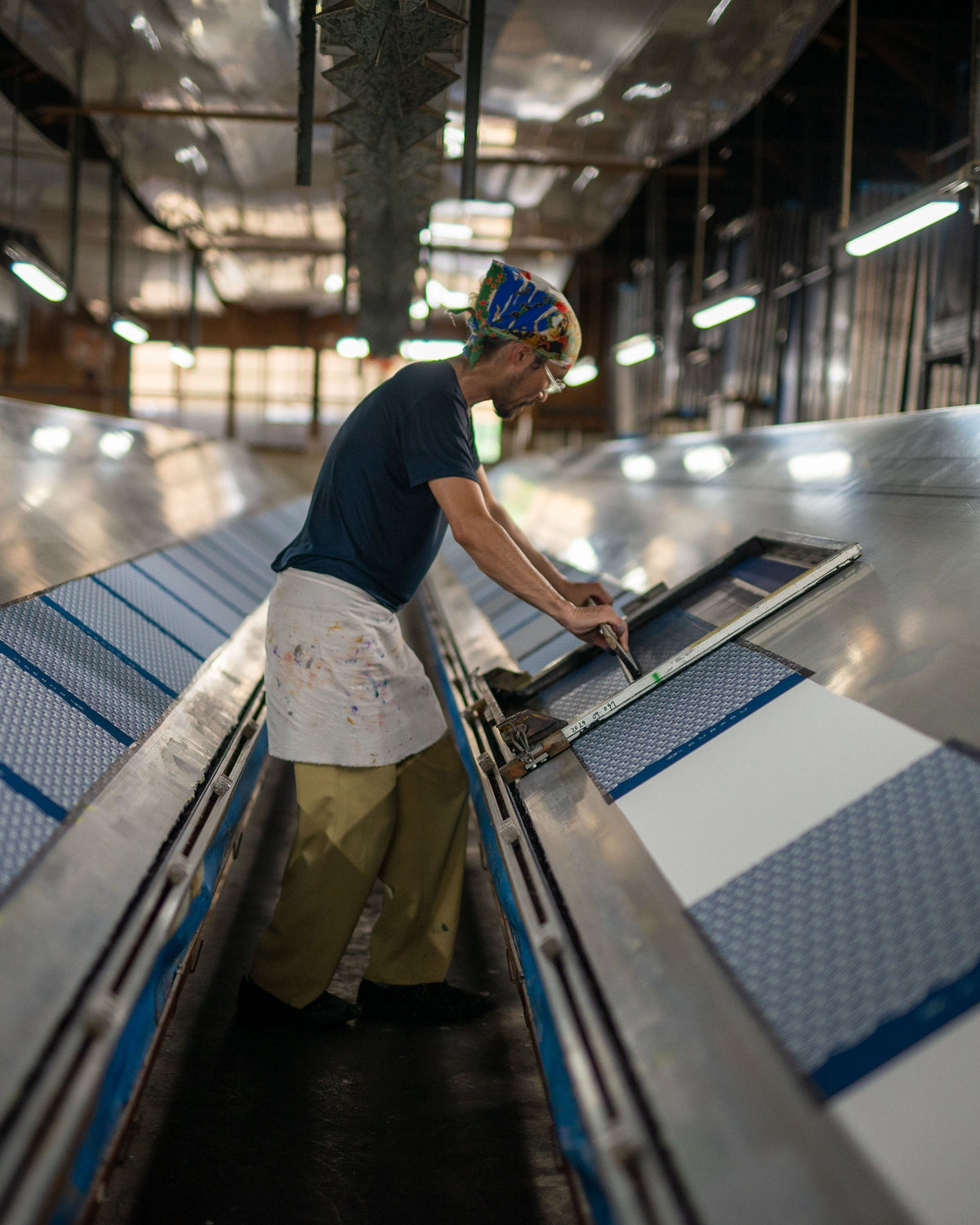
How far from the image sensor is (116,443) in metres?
7.27

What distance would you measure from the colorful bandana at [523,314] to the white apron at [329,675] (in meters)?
0.69

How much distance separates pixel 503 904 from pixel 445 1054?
0.76 metres

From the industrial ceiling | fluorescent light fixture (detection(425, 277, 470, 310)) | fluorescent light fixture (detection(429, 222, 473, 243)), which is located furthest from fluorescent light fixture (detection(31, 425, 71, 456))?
fluorescent light fixture (detection(425, 277, 470, 310))

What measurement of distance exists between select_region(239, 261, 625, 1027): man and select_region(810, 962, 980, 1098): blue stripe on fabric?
1.29 metres

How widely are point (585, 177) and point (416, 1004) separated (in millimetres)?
8915

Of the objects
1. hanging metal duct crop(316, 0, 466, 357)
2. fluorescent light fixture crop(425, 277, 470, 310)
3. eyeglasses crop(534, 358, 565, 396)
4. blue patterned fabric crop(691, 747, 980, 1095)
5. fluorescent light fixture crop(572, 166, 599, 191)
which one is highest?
fluorescent light fixture crop(572, 166, 599, 191)

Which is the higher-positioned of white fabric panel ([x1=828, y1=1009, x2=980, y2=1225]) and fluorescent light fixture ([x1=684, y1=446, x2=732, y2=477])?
fluorescent light fixture ([x1=684, y1=446, x2=732, y2=477])

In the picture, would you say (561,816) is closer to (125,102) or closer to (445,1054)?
(445,1054)

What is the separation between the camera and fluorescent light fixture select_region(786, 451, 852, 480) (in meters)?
3.51

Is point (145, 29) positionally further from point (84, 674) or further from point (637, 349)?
point (84, 674)

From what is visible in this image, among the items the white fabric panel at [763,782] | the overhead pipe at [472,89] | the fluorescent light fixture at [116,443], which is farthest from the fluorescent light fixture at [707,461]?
the fluorescent light fixture at [116,443]

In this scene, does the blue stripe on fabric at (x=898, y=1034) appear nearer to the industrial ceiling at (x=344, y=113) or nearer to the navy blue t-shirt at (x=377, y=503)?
the navy blue t-shirt at (x=377, y=503)

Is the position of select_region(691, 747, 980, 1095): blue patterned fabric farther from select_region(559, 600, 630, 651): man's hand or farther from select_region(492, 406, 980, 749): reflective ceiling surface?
select_region(559, 600, 630, 651): man's hand

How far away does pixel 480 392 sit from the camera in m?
2.44
